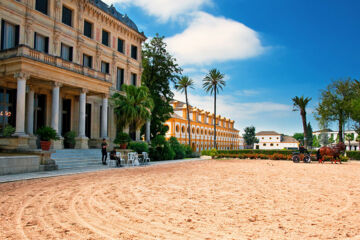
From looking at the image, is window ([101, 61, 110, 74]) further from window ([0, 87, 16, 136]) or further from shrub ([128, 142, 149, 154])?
window ([0, 87, 16, 136])

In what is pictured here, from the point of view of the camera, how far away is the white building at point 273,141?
124 metres

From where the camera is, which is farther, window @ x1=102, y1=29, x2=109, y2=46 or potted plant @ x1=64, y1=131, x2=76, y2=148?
window @ x1=102, y1=29, x2=109, y2=46

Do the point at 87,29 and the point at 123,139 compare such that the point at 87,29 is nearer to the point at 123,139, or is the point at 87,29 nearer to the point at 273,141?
the point at 123,139

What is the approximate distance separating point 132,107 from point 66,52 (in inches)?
298

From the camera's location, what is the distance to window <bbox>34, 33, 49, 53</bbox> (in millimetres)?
21438

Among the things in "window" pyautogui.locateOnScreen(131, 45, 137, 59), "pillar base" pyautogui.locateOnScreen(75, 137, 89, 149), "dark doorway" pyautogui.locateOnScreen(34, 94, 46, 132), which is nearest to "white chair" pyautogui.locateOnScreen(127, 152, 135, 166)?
"pillar base" pyautogui.locateOnScreen(75, 137, 89, 149)

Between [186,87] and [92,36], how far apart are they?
2270 centimetres

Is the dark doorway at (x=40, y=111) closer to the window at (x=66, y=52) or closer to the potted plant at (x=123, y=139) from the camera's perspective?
the window at (x=66, y=52)

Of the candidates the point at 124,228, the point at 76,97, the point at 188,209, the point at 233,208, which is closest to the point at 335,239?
the point at 233,208

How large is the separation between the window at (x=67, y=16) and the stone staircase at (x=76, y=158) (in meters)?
11.9

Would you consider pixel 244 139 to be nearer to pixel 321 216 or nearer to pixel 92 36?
pixel 92 36

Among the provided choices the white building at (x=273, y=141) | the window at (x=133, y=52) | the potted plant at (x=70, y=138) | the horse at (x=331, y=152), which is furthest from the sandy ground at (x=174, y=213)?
the white building at (x=273, y=141)

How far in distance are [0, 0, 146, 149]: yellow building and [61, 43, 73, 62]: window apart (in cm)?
3

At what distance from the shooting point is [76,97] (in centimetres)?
2495
